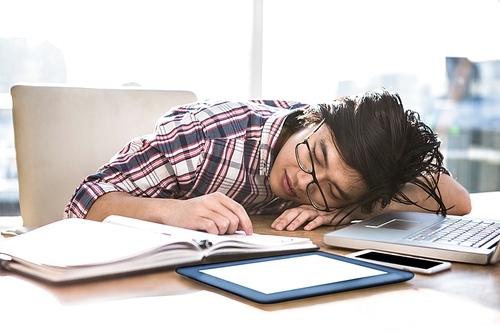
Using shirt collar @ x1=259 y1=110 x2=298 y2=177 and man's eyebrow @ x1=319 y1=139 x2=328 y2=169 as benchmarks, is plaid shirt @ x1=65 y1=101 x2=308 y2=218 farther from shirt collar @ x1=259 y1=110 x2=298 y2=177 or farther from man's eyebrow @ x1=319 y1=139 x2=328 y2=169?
man's eyebrow @ x1=319 y1=139 x2=328 y2=169

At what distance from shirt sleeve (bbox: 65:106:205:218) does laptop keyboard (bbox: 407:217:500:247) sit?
1.83 ft

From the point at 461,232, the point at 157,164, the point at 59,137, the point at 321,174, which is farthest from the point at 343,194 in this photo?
the point at 59,137

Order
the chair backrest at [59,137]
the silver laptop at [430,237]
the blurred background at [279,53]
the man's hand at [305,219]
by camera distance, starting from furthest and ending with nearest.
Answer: the blurred background at [279,53], the chair backrest at [59,137], the man's hand at [305,219], the silver laptop at [430,237]

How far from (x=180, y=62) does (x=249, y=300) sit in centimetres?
210

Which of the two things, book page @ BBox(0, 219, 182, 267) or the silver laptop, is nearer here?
book page @ BBox(0, 219, 182, 267)

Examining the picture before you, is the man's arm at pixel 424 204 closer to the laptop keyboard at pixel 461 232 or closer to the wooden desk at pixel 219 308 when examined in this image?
the laptop keyboard at pixel 461 232

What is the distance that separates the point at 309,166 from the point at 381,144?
0.17 metres

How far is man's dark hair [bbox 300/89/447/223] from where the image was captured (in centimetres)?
99

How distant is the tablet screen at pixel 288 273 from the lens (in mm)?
476

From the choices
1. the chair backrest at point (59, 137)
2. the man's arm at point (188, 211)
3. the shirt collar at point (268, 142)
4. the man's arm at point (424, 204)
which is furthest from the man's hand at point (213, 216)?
the chair backrest at point (59, 137)

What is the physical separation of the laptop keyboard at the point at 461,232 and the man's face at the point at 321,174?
0.72 ft

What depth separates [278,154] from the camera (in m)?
1.14

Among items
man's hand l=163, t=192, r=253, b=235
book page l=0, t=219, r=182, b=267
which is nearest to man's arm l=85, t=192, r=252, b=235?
man's hand l=163, t=192, r=253, b=235

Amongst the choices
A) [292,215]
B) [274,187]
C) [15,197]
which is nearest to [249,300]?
[292,215]
